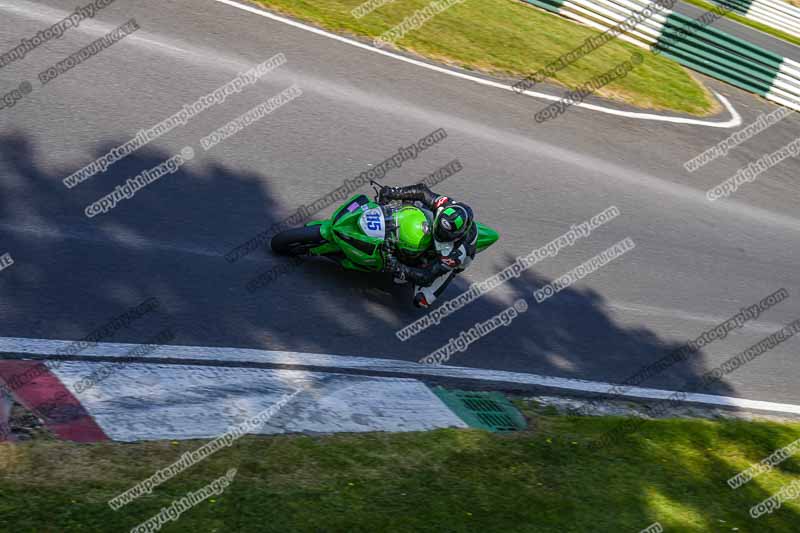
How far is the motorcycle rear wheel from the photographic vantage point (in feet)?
28.6

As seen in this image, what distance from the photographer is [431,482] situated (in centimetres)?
652

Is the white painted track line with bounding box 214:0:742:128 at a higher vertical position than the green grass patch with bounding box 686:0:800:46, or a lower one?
higher

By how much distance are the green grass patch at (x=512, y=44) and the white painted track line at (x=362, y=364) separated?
7559 millimetres

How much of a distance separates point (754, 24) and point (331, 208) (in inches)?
869

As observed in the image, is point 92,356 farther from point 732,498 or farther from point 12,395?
point 732,498

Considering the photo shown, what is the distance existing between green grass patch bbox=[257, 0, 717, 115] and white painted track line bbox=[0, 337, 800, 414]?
7559 millimetres

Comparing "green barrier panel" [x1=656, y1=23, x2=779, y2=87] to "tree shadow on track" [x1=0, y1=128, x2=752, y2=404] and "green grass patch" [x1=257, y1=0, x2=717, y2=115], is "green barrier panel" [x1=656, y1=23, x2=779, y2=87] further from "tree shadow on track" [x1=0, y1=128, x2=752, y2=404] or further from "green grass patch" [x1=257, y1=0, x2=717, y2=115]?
"tree shadow on track" [x1=0, y1=128, x2=752, y2=404]

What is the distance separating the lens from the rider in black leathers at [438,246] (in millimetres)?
8250

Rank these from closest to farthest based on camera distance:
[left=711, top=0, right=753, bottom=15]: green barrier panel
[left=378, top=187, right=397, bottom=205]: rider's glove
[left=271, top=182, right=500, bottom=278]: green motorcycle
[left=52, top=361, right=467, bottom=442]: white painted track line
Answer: [left=52, top=361, right=467, bottom=442]: white painted track line, [left=271, top=182, right=500, bottom=278]: green motorcycle, [left=378, top=187, right=397, bottom=205]: rider's glove, [left=711, top=0, right=753, bottom=15]: green barrier panel

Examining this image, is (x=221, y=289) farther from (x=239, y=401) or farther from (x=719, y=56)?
(x=719, y=56)

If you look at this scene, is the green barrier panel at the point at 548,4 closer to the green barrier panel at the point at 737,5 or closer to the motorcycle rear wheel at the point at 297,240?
the green barrier panel at the point at 737,5

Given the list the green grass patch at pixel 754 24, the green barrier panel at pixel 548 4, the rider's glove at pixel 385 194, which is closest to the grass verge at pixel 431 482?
the rider's glove at pixel 385 194

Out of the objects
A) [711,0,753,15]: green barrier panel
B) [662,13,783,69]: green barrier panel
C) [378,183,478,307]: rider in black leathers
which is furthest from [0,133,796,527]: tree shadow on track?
[711,0,753,15]: green barrier panel

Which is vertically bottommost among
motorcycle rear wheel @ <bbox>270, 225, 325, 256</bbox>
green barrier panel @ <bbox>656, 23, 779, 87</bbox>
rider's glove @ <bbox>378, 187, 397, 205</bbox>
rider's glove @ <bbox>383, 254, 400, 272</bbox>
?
green barrier panel @ <bbox>656, 23, 779, 87</bbox>
